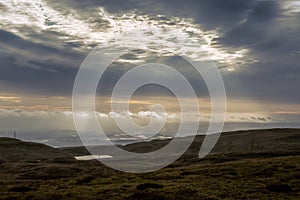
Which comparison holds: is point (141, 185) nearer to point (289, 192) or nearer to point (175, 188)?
point (175, 188)

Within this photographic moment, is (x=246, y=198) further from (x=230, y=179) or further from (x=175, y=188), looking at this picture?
(x=230, y=179)

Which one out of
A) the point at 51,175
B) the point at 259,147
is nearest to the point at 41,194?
the point at 51,175

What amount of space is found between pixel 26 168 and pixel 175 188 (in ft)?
255

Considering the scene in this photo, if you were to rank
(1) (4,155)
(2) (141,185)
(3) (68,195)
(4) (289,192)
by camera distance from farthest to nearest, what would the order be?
(1) (4,155) → (2) (141,185) → (3) (68,195) → (4) (289,192)

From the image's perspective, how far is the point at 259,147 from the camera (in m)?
194

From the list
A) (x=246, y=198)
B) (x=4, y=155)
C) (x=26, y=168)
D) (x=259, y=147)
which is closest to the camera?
(x=246, y=198)

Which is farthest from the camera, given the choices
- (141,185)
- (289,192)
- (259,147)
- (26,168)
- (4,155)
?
(259,147)

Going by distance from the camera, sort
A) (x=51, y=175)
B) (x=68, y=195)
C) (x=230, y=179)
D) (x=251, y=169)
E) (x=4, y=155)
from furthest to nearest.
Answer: (x=4, y=155) → (x=51, y=175) → (x=251, y=169) → (x=230, y=179) → (x=68, y=195)

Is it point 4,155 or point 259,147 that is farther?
point 259,147

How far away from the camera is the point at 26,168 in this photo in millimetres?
117938

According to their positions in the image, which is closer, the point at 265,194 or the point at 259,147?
the point at 265,194

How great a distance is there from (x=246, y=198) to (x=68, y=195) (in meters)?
29.4

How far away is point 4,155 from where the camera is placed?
595ft

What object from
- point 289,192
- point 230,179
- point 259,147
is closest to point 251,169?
point 230,179
